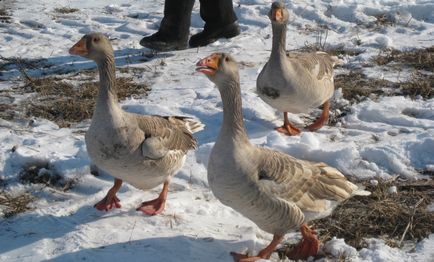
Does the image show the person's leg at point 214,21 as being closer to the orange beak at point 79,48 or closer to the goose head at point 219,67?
the orange beak at point 79,48

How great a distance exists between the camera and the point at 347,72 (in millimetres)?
6164

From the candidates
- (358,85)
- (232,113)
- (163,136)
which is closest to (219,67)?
(232,113)

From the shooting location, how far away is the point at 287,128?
4.95 meters

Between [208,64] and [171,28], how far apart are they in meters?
3.82

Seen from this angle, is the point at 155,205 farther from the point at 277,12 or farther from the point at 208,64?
the point at 277,12

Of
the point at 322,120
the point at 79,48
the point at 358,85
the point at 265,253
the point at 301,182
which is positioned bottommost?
the point at 265,253

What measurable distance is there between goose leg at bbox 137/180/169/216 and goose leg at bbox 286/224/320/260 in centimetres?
95

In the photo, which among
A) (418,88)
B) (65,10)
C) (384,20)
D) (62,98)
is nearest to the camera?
(62,98)

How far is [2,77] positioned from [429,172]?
4.36 meters

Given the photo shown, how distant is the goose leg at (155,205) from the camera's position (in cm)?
368

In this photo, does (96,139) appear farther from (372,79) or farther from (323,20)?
(323,20)

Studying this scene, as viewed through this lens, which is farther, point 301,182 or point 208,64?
point 301,182

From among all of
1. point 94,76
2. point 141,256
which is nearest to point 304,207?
point 141,256

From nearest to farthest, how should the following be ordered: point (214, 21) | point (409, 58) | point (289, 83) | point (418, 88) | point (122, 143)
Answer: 1. point (122, 143)
2. point (289, 83)
3. point (418, 88)
4. point (409, 58)
5. point (214, 21)
